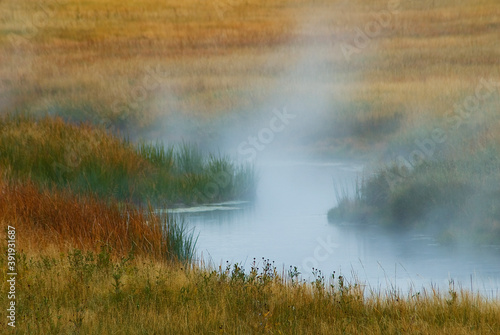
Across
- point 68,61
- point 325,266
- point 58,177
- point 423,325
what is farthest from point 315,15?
point 423,325

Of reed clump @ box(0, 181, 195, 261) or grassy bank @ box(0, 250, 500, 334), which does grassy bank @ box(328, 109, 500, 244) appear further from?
grassy bank @ box(0, 250, 500, 334)

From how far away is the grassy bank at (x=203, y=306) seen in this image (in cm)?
673

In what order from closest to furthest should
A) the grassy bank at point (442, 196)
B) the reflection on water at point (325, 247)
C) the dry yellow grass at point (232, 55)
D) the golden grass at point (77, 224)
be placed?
1. the golden grass at point (77, 224)
2. the reflection on water at point (325, 247)
3. the grassy bank at point (442, 196)
4. the dry yellow grass at point (232, 55)

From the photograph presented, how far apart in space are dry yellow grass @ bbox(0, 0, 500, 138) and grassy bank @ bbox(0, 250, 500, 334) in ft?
51.0

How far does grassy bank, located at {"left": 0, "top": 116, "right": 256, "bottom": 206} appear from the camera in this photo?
15016mm

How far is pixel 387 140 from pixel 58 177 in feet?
32.4

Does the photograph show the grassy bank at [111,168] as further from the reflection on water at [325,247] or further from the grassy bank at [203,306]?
the grassy bank at [203,306]

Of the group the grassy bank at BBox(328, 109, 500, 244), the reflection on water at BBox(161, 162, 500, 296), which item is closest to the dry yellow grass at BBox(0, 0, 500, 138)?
the grassy bank at BBox(328, 109, 500, 244)

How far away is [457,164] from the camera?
45.6 ft

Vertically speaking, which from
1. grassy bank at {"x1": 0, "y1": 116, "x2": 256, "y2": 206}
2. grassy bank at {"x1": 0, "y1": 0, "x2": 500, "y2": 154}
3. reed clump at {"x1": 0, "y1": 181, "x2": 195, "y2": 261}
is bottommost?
reed clump at {"x1": 0, "y1": 181, "x2": 195, "y2": 261}

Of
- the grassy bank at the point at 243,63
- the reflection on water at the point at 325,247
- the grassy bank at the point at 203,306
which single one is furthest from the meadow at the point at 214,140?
the reflection on water at the point at 325,247

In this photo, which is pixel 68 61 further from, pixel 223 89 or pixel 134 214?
pixel 134 214

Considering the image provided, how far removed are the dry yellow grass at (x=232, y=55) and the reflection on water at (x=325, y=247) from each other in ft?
28.8

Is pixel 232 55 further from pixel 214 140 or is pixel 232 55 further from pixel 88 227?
pixel 88 227
